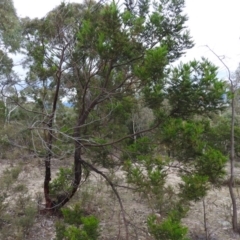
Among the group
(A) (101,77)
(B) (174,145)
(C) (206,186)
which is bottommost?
(C) (206,186)

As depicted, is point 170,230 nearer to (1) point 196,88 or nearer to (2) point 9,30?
(1) point 196,88

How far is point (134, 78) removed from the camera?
164 inches

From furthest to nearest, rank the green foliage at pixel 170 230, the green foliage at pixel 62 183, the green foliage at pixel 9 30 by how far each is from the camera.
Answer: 1. the green foliage at pixel 9 30
2. the green foliage at pixel 62 183
3. the green foliage at pixel 170 230

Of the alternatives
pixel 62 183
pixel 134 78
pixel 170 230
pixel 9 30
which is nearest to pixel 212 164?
pixel 170 230

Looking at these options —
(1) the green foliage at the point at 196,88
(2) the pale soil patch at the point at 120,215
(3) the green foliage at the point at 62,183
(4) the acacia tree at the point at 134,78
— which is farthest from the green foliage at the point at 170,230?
(3) the green foliage at the point at 62,183

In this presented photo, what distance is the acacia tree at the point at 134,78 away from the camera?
349 cm

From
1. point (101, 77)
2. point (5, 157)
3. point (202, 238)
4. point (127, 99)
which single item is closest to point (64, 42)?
point (101, 77)

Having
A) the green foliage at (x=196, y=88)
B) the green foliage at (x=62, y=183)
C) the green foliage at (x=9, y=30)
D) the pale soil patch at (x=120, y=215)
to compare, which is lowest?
the pale soil patch at (x=120, y=215)

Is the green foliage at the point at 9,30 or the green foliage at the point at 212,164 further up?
the green foliage at the point at 9,30

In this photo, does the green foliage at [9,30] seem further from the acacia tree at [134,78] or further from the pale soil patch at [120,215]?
the acacia tree at [134,78]

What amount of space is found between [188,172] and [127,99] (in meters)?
1.43

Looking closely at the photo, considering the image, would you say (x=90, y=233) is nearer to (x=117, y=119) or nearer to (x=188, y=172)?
(x=188, y=172)

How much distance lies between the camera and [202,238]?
5.49 metres

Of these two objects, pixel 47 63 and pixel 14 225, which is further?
pixel 47 63
